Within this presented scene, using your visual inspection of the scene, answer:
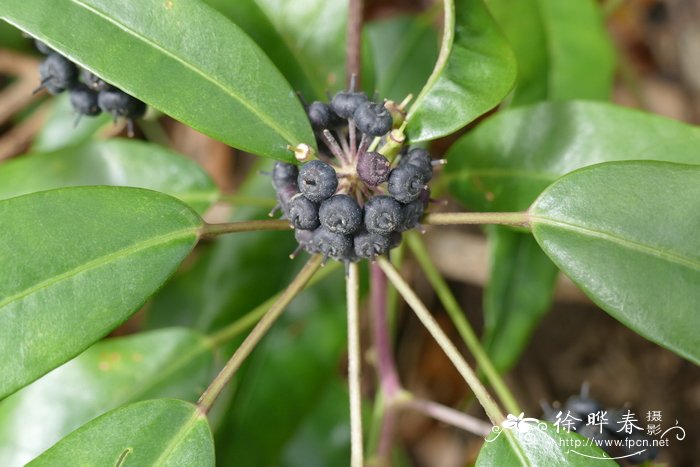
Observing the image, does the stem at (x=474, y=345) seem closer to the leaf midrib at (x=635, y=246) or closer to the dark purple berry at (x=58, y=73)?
the leaf midrib at (x=635, y=246)

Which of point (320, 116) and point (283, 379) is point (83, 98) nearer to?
point (320, 116)

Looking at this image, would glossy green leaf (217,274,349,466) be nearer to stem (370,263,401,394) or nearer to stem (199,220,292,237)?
stem (370,263,401,394)

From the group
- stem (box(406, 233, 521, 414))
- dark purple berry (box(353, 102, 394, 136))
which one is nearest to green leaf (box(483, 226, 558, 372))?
stem (box(406, 233, 521, 414))

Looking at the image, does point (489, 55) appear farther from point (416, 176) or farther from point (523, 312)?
point (523, 312)

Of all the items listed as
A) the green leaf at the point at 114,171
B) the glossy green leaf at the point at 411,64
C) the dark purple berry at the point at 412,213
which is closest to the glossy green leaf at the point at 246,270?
the green leaf at the point at 114,171

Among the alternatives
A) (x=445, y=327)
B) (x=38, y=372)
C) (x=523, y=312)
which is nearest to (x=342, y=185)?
(x=38, y=372)

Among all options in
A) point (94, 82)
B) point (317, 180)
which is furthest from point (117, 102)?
point (317, 180)
